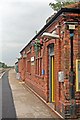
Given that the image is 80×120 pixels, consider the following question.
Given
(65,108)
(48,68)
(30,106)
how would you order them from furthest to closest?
(48,68)
(30,106)
(65,108)

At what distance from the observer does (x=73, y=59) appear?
10211 mm

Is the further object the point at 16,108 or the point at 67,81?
the point at 16,108

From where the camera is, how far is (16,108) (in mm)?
12586

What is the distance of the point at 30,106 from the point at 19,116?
8.46 feet

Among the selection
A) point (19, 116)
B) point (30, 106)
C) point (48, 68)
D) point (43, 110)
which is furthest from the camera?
point (48, 68)

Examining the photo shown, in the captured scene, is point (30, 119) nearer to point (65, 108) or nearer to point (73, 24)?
point (65, 108)

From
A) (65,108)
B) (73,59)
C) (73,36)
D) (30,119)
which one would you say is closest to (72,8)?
(73,36)

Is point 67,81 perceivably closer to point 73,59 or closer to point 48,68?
point 73,59

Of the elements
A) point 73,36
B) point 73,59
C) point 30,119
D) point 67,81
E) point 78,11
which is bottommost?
point 30,119

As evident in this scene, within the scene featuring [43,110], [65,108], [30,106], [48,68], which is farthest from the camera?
[48,68]

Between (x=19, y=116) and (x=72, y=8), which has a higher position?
(x=72, y=8)

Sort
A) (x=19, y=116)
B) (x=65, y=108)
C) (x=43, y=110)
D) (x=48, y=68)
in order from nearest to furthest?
(x=65, y=108)
(x=19, y=116)
(x=43, y=110)
(x=48, y=68)

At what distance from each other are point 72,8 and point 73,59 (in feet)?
6.16

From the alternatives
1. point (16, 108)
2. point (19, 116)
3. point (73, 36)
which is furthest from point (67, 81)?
point (16, 108)
